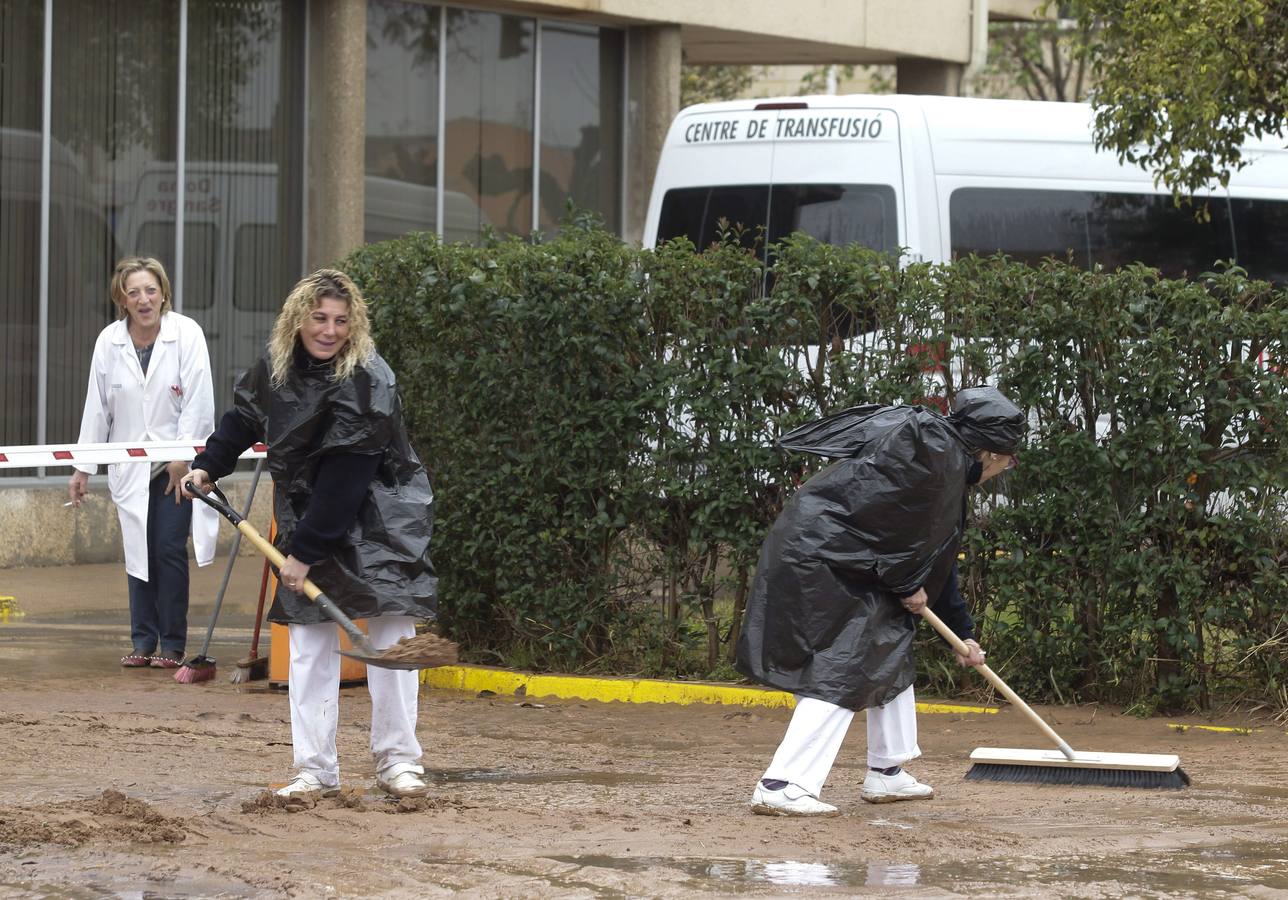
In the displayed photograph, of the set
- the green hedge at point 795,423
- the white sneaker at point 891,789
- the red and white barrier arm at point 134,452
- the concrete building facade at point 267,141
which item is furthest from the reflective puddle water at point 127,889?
the concrete building facade at point 267,141

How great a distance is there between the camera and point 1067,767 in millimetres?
7102

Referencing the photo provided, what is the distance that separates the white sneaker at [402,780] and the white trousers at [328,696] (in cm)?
1

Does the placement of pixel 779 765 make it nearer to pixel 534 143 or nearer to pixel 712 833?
pixel 712 833

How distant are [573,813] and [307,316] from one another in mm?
1833

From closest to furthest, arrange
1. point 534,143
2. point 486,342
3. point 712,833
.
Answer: point 712,833, point 486,342, point 534,143

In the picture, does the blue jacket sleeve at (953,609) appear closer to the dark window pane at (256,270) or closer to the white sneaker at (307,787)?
the white sneaker at (307,787)

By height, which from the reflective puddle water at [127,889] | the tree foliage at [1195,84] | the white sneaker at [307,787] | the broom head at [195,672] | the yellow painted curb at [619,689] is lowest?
the reflective puddle water at [127,889]

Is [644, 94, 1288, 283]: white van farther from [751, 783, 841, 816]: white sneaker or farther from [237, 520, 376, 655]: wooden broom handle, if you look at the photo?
[237, 520, 376, 655]: wooden broom handle

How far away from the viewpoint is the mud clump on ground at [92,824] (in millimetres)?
6016

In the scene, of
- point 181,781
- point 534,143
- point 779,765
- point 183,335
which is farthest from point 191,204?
point 779,765

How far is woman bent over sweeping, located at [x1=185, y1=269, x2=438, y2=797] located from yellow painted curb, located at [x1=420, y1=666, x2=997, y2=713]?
96.6 inches

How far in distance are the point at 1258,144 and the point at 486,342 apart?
604 cm

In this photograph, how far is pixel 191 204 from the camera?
15055 millimetres

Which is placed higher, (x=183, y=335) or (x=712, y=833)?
(x=183, y=335)
